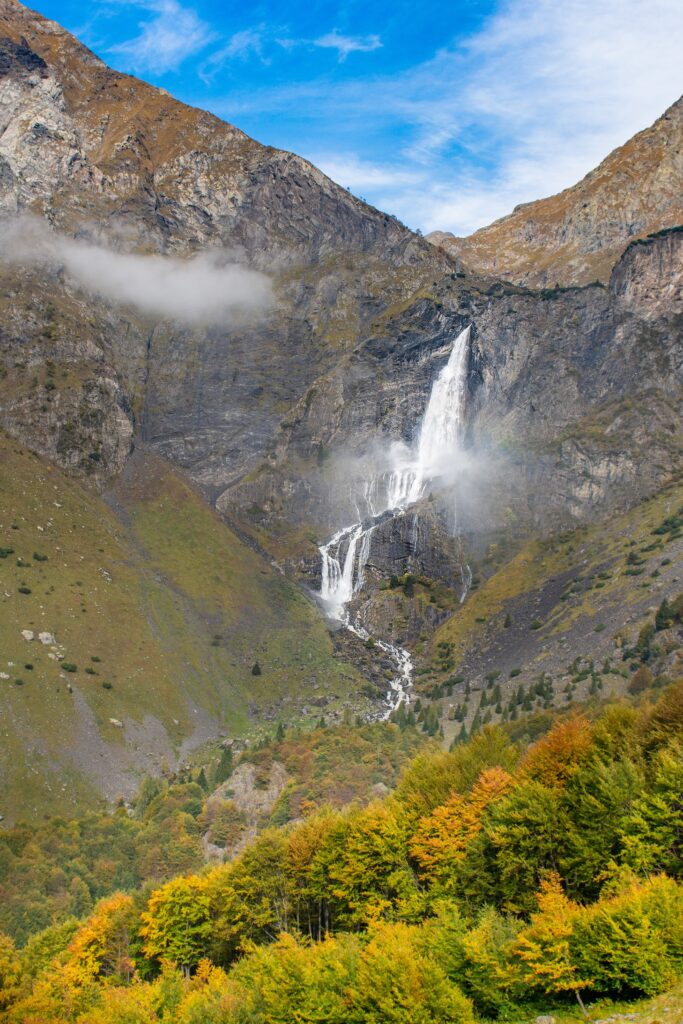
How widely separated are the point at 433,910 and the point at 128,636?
91434 millimetres

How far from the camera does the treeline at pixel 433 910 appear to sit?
114ft

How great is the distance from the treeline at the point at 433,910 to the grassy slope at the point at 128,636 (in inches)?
1719

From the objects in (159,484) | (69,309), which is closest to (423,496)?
(159,484)

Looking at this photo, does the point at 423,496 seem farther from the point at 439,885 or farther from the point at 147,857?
the point at 439,885

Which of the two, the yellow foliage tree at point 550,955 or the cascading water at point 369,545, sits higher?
the cascading water at point 369,545

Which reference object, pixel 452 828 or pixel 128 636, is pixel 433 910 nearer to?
pixel 452 828

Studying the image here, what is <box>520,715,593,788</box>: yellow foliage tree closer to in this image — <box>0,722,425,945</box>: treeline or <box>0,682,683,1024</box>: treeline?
<box>0,682,683,1024</box>: treeline

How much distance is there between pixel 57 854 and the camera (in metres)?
84.2

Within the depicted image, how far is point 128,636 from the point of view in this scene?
5118 inches

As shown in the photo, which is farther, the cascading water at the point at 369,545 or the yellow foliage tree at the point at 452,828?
the cascading water at the point at 369,545

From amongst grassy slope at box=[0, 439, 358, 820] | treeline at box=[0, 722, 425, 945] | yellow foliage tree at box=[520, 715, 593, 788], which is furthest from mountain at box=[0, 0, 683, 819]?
yellow foliage tree at box=[520, 715, 593, 788]

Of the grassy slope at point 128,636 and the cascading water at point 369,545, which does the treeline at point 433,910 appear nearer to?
the grassy slope at point 128,636

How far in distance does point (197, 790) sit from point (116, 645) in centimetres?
3929

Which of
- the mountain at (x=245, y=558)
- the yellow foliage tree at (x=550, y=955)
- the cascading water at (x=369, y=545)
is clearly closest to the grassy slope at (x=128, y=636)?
the mountain at (x=245, y=558)
